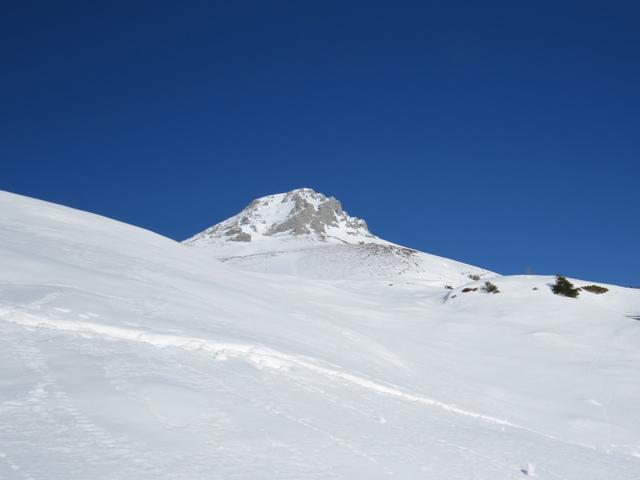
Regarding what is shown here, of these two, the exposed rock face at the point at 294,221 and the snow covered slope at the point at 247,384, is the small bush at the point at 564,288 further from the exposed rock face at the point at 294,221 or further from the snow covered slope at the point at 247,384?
the exposed rock face at the point at 294,221

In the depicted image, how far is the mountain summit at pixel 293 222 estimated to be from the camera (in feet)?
413

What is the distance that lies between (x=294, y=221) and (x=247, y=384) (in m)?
133

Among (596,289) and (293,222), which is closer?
(596,289)

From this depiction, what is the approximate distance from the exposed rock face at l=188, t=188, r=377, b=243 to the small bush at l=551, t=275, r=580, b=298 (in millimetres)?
98695

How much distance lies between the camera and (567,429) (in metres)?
9.04

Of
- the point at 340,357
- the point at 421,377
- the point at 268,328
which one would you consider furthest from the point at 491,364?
the point at 268,328

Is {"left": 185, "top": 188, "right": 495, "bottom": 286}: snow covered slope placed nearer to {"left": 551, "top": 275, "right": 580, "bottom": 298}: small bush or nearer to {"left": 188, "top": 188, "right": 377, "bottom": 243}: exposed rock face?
{"left": 188, "top": 188, "right": 377, "bottom": 243}: exposed rock face

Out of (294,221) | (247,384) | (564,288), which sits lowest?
(247,384)

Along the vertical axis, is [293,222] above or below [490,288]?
above

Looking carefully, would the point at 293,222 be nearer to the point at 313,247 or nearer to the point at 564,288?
the point at 313,247

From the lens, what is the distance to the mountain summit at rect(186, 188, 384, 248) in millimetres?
125750

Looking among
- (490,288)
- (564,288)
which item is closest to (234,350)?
(490,288)

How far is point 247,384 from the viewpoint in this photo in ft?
19.6

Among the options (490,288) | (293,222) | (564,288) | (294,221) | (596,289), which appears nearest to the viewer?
(564,288)
